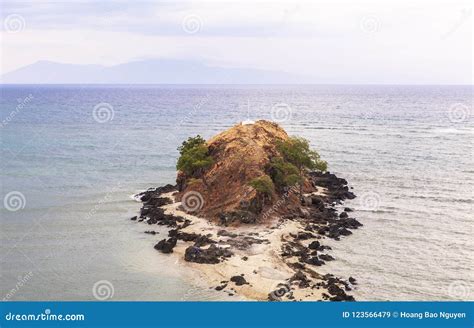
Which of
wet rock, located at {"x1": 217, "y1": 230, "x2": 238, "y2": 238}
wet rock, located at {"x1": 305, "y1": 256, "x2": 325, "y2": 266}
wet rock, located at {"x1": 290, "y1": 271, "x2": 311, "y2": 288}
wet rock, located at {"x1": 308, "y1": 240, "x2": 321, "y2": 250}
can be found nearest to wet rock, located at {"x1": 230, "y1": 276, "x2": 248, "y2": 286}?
wet rock, located at {"x1": 290, "y1": 271, "x2": 311, "y2": 288}

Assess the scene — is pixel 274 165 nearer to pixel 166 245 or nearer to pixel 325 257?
pixel 325 257

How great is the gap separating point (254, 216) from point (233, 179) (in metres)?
6.27

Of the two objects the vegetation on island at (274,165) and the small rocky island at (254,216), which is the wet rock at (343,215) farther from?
the vegetation on island at (274,165)

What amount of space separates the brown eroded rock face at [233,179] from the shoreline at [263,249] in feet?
4.99

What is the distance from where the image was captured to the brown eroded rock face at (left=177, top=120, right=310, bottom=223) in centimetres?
5097

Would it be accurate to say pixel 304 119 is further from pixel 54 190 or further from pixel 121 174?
pixel 54 190

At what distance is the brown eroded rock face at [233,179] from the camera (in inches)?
2007

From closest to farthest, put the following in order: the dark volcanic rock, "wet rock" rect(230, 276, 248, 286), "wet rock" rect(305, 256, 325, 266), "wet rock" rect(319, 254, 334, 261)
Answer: "wet rock" rect(230, 276, 248, 286), "wet rock" rect(305, 256, 325, 266), the dark volcanic rock, "wet rock" rect(319, 254, 334, 261)

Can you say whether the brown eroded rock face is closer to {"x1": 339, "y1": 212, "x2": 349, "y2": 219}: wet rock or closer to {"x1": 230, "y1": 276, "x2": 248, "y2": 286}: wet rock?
{"x1": 339, "y1": 212, "x2": 349, "y2": 219}: wet rock

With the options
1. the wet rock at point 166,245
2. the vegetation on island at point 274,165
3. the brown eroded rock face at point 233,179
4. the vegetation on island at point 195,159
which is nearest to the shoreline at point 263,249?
the wet rock at point 166,245

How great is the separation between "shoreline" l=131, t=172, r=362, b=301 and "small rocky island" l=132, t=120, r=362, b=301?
88 millimetres

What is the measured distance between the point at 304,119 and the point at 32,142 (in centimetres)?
9305

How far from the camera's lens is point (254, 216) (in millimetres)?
50219

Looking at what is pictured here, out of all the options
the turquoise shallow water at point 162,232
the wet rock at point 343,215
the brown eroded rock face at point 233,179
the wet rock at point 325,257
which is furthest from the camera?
the wet rock at point 343,215
